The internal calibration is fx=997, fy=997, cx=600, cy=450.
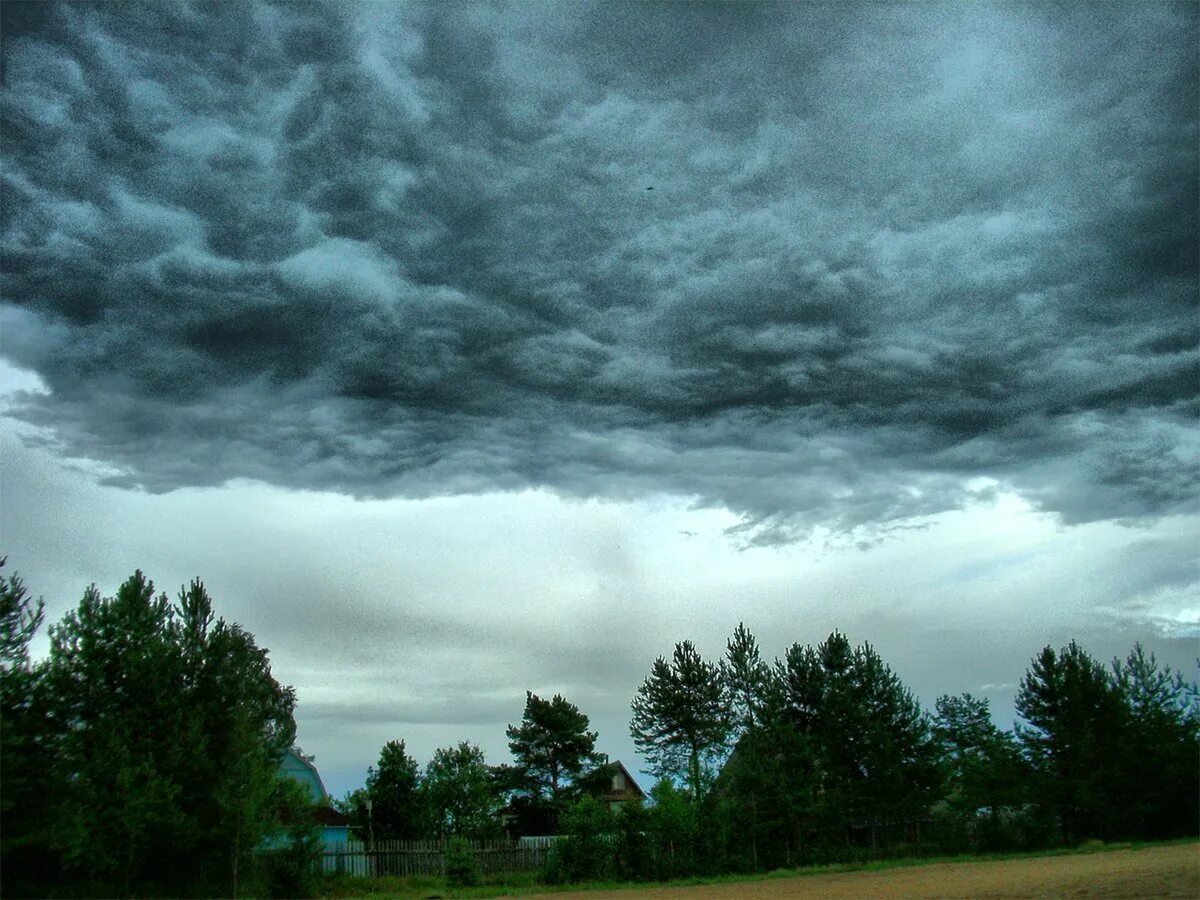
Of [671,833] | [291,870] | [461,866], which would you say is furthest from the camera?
[671,833]

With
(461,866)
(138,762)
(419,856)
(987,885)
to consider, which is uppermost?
(138,762)

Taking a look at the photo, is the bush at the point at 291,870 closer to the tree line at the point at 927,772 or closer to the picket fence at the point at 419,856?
the picket fence at the point at 419,856

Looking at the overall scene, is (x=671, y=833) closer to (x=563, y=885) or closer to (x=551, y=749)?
(x=563, y=885)

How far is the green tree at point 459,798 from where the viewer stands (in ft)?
183

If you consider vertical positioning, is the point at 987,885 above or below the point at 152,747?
below

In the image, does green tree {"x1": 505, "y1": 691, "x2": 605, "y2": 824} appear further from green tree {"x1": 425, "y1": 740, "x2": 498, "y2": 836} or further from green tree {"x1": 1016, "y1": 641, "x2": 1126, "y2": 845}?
green tree {"x1": 1016, "y1": 641, "x2": 1126, "y2": 845}

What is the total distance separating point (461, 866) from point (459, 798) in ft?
55.7

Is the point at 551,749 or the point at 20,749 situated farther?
the point at 551,749

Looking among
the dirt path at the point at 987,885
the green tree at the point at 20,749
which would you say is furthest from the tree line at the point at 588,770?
the dirt path at the point at 987,885

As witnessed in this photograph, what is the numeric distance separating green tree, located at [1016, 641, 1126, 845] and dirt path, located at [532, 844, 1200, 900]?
15.7 meters

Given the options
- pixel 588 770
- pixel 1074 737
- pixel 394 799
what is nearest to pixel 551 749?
pixel 588 770

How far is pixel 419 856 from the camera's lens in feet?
137

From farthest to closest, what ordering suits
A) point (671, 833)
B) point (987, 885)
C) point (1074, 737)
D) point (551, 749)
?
point (551, 749) → point (1074, 737) → point (671, 833) → point (987, 885)

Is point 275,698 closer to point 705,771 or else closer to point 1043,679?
point 705,771
